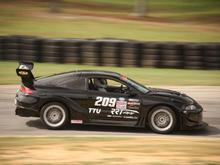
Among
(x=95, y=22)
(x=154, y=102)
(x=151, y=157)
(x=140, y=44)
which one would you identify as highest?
(x=95, y=22)

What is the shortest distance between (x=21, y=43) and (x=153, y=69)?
5.07 meters

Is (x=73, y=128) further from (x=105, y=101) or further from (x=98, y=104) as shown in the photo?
(x=105, y=101)

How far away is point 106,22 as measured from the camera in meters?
35.4

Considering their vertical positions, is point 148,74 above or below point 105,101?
above

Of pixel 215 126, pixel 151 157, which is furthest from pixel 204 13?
pixel 151 157

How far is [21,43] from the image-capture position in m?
22.0

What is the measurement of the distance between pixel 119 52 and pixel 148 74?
164cm

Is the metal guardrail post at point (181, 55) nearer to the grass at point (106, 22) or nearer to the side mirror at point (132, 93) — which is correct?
the grass at point (106, 22)

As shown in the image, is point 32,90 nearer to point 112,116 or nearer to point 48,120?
point 48,120

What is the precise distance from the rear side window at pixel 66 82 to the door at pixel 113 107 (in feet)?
0.99

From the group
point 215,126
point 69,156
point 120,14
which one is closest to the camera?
point 69,156

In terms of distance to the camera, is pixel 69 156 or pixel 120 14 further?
pixel 120 14

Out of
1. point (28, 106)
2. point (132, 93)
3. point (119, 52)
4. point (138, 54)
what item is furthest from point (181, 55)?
point (28, 106)

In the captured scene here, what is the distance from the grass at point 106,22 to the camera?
31344mm
